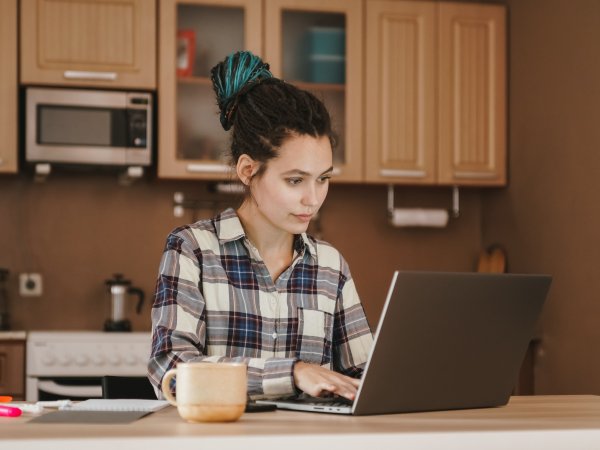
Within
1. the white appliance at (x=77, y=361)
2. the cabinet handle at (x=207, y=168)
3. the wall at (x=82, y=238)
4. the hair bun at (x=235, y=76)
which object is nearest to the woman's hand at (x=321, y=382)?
the hair bun at (x=235, y=76)

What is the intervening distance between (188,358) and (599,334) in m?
2.13

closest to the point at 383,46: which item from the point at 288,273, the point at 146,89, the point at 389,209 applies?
the point at 389,209

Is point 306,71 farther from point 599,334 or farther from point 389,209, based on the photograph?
point 599,334

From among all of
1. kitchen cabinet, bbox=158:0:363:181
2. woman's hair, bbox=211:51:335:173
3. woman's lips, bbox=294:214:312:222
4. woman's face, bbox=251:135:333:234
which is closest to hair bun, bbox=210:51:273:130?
woman's hair, bbox=211:51:335:173

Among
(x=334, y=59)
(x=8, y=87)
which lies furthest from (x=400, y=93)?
(x=8, y=87)

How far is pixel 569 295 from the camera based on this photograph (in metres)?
3.48

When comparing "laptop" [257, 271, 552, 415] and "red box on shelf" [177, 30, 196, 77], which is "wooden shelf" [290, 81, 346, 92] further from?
"laptop" [257, 271, 552, 415]

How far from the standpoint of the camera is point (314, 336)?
1901mm

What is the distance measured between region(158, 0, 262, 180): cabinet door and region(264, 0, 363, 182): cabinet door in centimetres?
16

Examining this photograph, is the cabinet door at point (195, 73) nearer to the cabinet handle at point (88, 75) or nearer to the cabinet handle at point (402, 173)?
the cabinet handle at point (88, 75)

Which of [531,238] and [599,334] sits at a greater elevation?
[531,238]

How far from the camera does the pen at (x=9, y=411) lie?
133cm

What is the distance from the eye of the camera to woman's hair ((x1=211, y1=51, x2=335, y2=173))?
5.89ft

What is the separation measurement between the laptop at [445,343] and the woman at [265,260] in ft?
1.08
